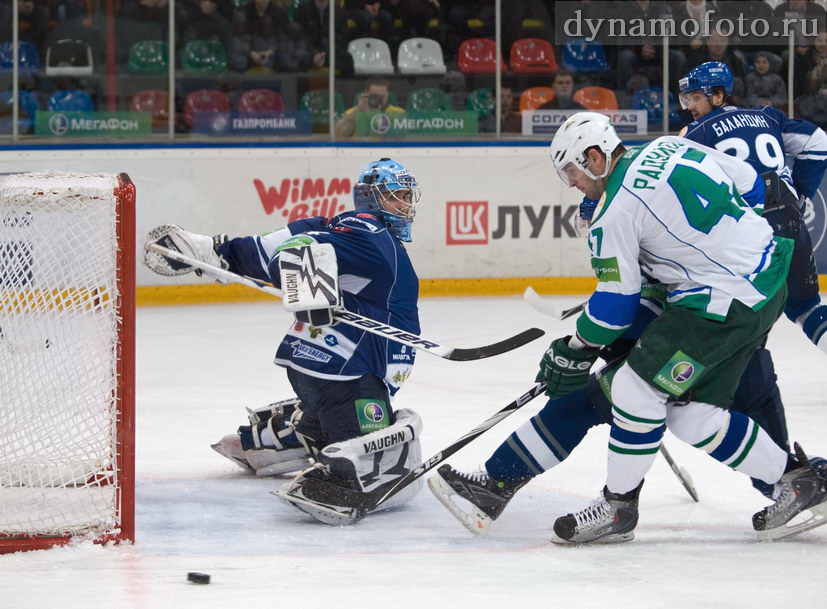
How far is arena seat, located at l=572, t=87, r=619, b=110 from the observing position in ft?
26.8

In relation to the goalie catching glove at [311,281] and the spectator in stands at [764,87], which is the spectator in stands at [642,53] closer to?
the spectator in stands at [764,87]

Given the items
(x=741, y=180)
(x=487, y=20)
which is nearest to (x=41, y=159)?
(x=487, y=20)

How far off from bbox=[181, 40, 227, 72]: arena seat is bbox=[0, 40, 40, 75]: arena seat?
81 centimetres

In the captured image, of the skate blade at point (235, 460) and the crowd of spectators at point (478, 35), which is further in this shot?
the crowd of spectators at point (478, 35)

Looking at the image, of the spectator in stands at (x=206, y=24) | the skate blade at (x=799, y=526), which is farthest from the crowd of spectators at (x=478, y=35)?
the skate blade at (x=799, y=526)

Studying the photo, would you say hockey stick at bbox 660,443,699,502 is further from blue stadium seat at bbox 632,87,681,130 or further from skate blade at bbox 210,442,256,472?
blue stadium seat at bbox 632,87,681,130

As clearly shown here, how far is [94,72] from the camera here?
7539 mm

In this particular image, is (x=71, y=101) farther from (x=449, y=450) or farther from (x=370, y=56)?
(x=449, y=450)

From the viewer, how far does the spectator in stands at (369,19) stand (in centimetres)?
793

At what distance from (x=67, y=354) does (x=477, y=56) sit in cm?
549

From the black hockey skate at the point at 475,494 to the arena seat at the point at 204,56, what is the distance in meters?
4.99

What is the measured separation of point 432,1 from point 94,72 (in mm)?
2104

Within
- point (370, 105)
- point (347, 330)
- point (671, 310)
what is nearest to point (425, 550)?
point (347, 330)

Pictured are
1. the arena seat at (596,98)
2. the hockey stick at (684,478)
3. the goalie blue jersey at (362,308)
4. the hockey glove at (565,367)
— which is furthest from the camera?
the arena seat at (596,98)
